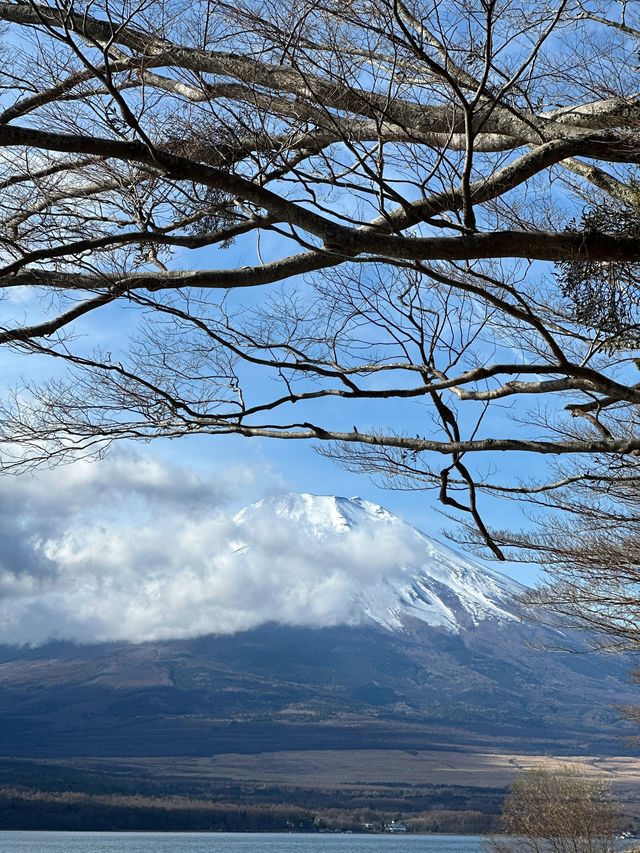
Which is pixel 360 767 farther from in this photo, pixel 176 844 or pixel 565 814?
pixel 565 814

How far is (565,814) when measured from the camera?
25859 millimetres

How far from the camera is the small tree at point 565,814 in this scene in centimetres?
2548

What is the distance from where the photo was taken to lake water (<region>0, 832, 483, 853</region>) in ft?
260

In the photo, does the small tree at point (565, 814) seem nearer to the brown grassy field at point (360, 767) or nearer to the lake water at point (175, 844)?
the lake water at point (175, 844)

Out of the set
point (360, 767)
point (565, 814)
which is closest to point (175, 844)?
point (360, 767)

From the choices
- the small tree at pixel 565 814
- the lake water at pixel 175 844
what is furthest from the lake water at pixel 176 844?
the small tree at pixel 565 814

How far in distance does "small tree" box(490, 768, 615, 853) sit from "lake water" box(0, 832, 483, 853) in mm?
46586

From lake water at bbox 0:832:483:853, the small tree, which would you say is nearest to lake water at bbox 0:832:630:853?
lake water at bbox 0:832:483:853

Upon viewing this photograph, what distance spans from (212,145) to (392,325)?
71.6 inches

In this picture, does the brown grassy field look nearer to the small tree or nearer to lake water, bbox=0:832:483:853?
lake water, bbox=0:832:483:853

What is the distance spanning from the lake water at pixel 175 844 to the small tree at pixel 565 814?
153ft

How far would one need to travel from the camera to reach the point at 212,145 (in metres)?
4.02

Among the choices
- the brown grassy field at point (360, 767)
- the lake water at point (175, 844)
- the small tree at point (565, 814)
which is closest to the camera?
the small tree at point (565, 814)

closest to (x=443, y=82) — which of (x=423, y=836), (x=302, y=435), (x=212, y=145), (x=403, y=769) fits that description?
(x=212, y=145)
